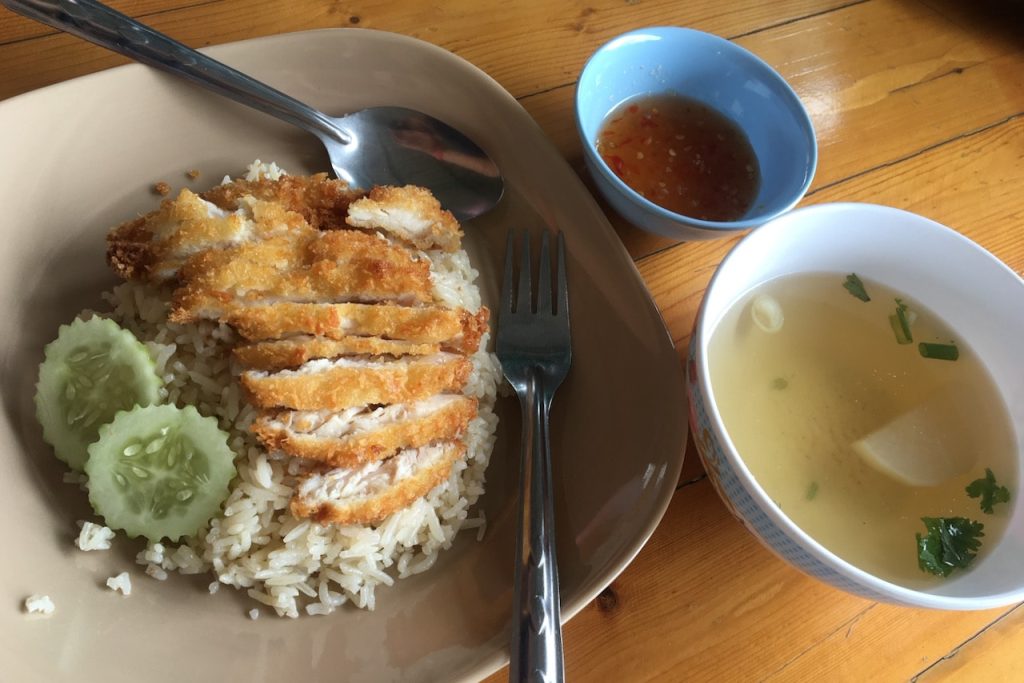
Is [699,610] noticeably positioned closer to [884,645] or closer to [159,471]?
[884,645]

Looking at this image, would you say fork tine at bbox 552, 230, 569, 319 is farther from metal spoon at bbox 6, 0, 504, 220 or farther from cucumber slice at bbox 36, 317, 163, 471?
cucumber slice at bbox 36, 317, 163, 471

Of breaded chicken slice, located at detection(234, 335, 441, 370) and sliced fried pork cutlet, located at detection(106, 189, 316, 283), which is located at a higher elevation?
sliced fried pork cutlet, located at detection(106, 189, 316, 283)

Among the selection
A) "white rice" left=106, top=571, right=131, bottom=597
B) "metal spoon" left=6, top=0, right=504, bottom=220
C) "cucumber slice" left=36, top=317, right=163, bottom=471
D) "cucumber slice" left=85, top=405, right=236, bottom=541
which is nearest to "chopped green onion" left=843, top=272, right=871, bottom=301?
"metal spoon" left=6, top=0, right=504, bottom=220

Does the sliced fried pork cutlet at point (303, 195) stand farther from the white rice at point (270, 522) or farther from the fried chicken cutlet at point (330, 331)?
the white rice at point (270, 522)

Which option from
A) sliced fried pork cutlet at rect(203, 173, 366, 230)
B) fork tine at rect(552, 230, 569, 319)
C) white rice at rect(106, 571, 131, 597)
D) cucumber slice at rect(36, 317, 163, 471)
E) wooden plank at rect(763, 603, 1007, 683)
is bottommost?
wooden plank at rect(763, 603, 1007, 683)

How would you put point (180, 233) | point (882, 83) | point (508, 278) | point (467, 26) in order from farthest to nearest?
1. point (882, 83)
2. point (467, 26)
3. point (508, 278)
4. point (180, 233)

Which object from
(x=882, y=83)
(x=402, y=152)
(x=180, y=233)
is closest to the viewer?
(x=180, y=233)

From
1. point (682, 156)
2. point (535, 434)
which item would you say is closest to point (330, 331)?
point (535, 434)
